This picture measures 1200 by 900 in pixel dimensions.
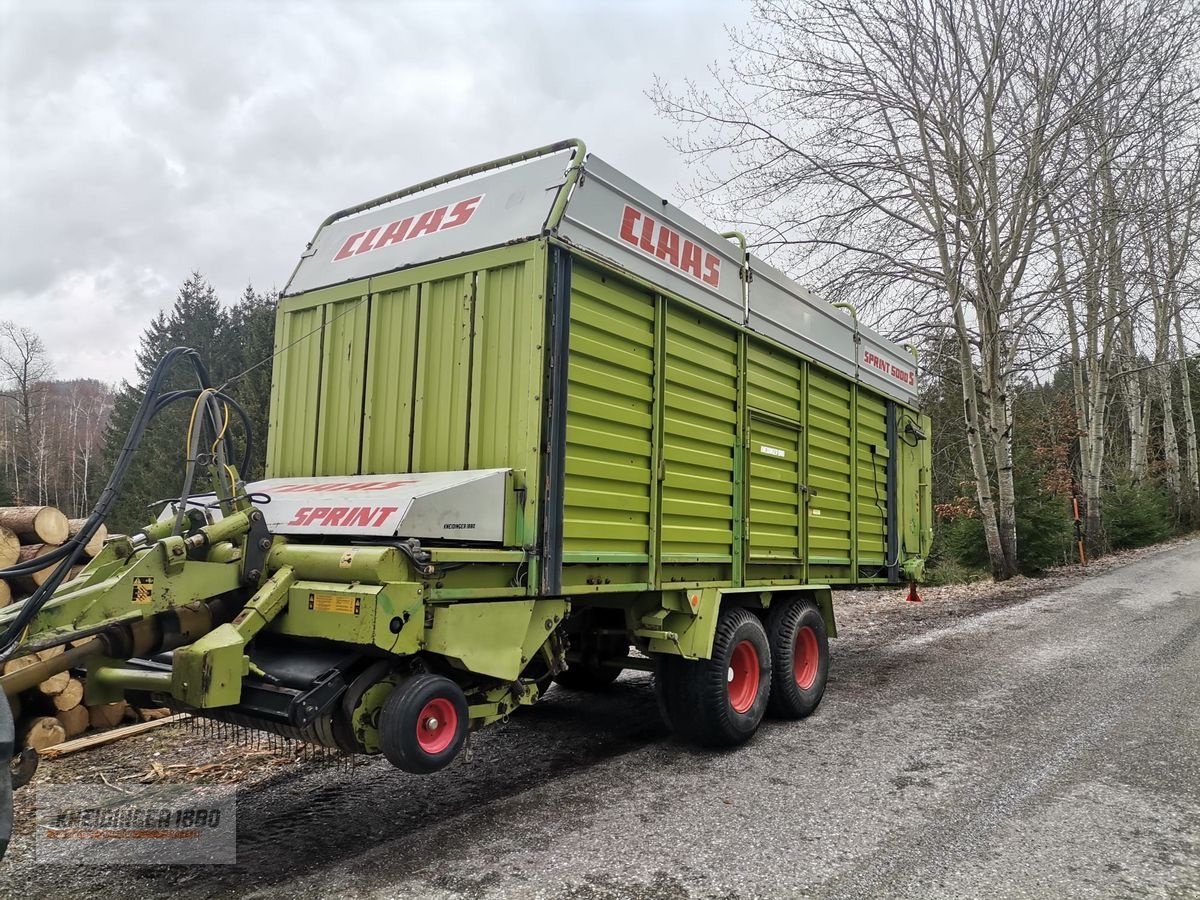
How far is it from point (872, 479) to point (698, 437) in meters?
3.05

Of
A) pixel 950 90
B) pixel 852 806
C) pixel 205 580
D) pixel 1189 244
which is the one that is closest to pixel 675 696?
pixel 852 806

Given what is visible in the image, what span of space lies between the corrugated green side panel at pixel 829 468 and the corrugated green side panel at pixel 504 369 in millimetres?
3147

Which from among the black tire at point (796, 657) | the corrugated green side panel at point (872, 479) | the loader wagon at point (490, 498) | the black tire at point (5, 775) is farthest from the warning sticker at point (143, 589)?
the corrugated green side panel at point (872, 479)

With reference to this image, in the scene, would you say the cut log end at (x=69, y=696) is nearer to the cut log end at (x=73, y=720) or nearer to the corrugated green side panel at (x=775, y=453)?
the cut log end at (x=73, y=720)

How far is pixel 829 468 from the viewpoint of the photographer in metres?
6.75

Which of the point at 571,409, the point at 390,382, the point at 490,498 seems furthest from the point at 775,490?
the point at 390,382

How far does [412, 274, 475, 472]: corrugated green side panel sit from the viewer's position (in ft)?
13.9

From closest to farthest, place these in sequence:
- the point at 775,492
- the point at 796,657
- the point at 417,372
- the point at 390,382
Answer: the point at 417,372 → the point at 390,382 → the point at 775,492 → the point at 796,657

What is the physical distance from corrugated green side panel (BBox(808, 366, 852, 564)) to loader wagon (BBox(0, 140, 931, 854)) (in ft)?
0.25

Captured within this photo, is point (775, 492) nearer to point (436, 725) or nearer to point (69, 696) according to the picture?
point (436, 725)

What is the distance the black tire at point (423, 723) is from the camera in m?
3.22

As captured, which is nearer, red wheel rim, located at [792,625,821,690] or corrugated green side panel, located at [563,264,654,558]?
corrugated green side panel, located at [563,264,654,558]

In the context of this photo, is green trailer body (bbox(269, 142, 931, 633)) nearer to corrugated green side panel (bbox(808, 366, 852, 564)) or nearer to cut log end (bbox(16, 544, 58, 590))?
corrugated green side panel (bbox(808, 366, 852, 564))

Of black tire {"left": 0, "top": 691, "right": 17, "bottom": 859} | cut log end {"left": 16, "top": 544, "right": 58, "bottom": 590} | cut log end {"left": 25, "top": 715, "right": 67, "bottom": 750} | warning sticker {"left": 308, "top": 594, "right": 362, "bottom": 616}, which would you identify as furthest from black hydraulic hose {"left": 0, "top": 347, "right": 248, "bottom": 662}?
cut log end {"left": 16, "top": 544, "right": 58, "bottom": 590}
